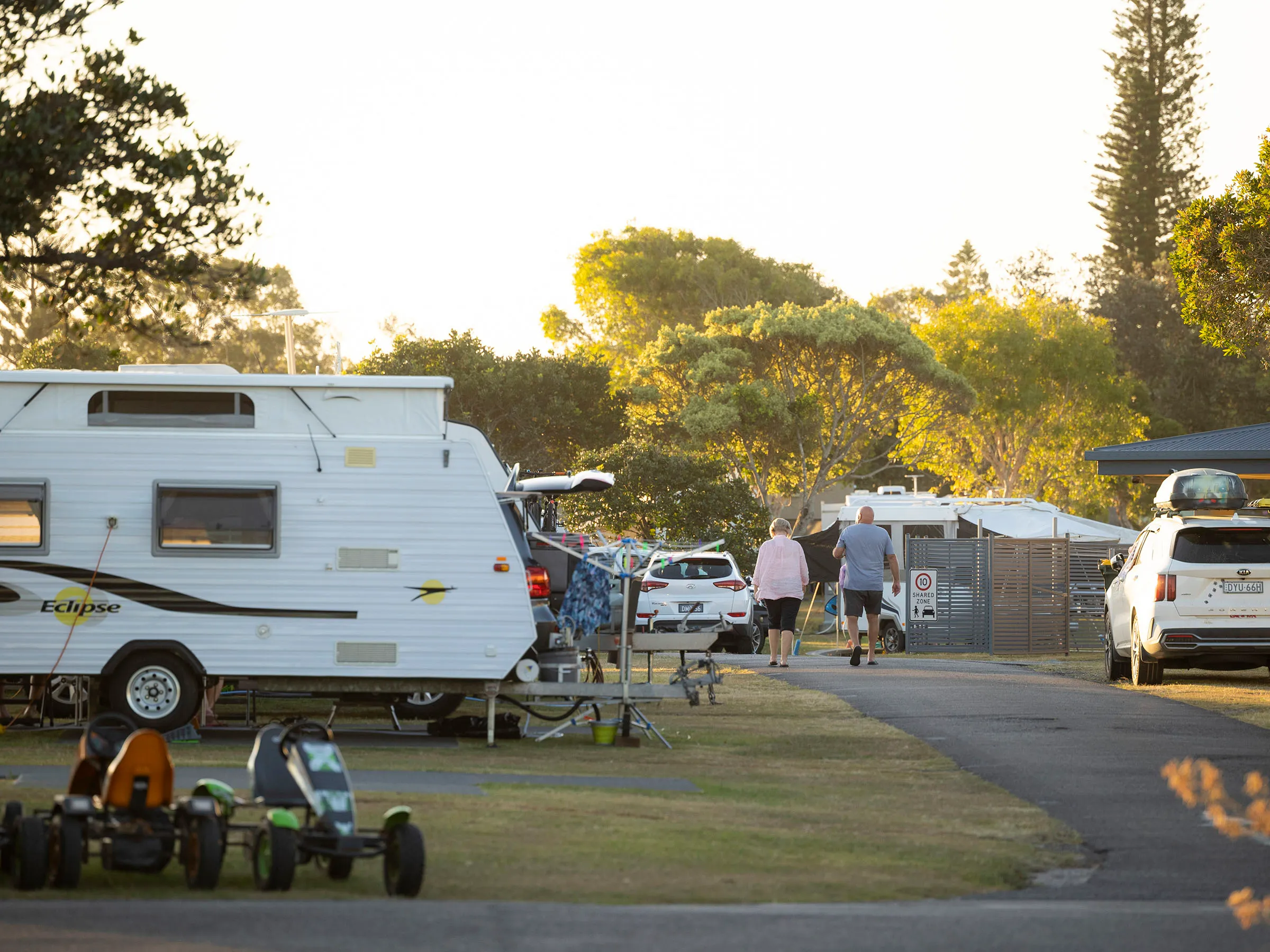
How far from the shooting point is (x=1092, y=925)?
6715 millimetres

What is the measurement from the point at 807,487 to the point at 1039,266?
2426cm


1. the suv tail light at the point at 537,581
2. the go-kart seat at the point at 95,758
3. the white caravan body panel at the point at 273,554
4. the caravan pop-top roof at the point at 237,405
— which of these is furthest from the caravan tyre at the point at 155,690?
the go-kart seat at the point at 95,758

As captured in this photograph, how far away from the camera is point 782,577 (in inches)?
735

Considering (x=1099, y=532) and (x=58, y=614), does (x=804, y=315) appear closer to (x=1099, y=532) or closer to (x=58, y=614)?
(x=1099, y=532)

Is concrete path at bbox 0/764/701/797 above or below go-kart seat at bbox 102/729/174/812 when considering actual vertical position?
below

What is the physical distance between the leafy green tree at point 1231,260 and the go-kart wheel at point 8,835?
18.2 metres

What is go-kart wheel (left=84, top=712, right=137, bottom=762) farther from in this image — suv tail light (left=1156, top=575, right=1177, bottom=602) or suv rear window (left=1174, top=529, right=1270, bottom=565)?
suv rear window (left=1174, top=529, right=1270, bottom=565)

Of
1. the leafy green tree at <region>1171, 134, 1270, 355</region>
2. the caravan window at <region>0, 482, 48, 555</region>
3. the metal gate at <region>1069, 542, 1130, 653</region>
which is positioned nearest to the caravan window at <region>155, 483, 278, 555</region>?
the caravan window at <region>0, 482, 48, 555</region>

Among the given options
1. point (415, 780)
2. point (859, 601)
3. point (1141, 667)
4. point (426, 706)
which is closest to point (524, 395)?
point (859, 601)

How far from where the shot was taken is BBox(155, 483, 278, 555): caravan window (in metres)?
12.6

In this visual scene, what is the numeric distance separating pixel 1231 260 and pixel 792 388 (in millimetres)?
27255

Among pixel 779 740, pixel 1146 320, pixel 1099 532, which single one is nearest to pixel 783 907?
pixel 779 740

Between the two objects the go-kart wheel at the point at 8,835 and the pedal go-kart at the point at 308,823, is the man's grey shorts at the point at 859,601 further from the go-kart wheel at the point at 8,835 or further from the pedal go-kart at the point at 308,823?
the go-kart wheel at the point at 8,835

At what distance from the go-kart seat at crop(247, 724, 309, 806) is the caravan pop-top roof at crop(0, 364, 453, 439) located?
5376 millimetres
